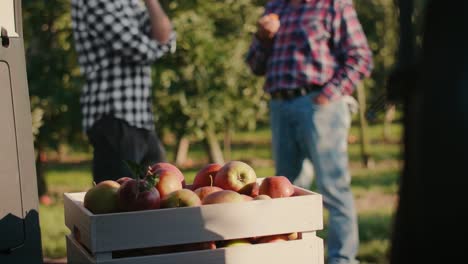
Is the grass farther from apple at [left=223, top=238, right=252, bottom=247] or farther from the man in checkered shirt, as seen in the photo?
the man in checkered shirt

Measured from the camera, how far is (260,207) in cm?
250

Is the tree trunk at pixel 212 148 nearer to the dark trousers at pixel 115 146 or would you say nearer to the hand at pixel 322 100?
the hand at pixel 322 100

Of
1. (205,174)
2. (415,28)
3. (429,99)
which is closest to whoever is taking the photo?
(429,99)

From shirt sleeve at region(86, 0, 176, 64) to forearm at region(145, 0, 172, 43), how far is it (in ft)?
0.12

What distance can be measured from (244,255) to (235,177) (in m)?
0.30

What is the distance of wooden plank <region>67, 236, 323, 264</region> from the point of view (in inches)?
94.1

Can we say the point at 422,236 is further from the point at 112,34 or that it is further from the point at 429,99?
the point at 112,34

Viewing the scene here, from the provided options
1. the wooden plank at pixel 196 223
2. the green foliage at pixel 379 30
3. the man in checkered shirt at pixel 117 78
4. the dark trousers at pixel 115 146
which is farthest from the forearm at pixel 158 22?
the green foliage at pixel 379 30

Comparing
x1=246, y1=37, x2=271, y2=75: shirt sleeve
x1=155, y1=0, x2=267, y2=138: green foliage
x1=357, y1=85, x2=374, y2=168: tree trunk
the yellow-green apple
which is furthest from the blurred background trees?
the yellow-green apple

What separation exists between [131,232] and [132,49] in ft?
7.24

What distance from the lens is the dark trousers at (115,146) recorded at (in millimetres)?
4477

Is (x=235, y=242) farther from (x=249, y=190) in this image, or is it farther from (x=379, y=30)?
(x=379, y=30)

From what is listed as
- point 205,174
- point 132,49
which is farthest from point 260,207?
point 132,49

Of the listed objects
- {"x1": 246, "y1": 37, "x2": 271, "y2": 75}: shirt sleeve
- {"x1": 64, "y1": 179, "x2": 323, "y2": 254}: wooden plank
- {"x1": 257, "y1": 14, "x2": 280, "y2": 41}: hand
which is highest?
{"x1": 257, "y1": 14, "x2": 280, "y2": 41}: hand
